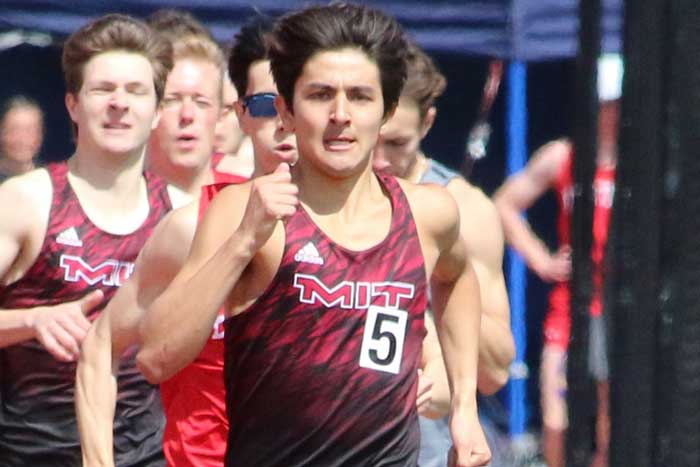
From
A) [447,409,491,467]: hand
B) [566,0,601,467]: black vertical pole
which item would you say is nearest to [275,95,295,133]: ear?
[447,409,491,467]: hand

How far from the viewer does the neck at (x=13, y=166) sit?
29.7 feet

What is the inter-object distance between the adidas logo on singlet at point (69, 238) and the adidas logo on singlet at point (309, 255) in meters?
1.43

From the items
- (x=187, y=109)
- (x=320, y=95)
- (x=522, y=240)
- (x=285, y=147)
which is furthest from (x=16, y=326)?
(x=522, y=240)

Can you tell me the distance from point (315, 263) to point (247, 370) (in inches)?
10.0

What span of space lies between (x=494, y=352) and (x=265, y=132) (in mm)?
804

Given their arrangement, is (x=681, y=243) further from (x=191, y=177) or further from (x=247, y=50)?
(x=191, y=177)

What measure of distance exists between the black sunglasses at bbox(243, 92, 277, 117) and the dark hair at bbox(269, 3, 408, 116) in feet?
2.72

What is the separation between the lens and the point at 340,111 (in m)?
3.36

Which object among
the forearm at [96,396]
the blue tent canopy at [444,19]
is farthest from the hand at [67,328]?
the blue tent canopy at [444,19]

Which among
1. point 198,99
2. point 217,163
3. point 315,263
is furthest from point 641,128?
point 217,163

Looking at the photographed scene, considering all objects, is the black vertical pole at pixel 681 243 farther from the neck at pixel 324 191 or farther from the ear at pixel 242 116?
the ear at pixel 242 116

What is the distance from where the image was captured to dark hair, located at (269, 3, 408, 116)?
11.2 ft

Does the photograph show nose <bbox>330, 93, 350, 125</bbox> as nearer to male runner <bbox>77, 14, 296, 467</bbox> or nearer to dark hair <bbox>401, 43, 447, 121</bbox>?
male runner <bbox>77, 14, 296, 467</bbox>

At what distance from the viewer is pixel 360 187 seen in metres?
3.49
